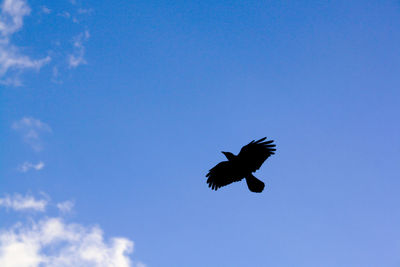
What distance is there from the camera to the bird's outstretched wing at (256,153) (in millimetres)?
8602

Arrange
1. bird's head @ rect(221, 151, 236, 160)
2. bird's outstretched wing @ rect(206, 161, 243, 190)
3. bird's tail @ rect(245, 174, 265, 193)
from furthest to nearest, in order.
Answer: bird's outstretched wing @ rect(206, 161, 243, 190) < bird's head @ rect(221, 151, 236, 160) < bird's tail @ rect(245, 174, 265, 193)

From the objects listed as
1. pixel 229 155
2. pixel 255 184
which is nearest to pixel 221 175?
pixel 229 155

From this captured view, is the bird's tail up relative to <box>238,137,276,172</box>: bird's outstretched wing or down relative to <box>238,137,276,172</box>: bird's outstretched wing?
down

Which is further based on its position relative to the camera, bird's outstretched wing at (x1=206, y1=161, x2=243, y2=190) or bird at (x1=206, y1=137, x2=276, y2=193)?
bird's outstretched wing at (x1=206, y1=161, x2=243, y2=190)

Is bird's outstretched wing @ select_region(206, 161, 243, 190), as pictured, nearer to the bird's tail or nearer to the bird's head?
the bird's head

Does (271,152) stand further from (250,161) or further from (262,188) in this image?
(262,188)

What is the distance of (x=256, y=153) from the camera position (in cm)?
869

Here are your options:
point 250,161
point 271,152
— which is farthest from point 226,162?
point 271,152

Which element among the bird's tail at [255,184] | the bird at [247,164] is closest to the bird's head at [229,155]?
the bird at [247,164]

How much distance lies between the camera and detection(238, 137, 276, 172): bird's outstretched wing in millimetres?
8602

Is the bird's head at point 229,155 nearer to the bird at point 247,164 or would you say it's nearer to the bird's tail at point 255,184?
the bird at point 247,164

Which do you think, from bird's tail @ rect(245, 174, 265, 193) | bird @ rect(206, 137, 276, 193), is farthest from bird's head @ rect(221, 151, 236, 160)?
bird's tail @ rect(245, 174, 265, 193)

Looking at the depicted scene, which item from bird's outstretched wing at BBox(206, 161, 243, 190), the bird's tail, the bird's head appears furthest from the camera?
bird's outstretched wing at BBox(206, 161, 243, 190)

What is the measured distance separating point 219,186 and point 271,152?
2302 millimetres
